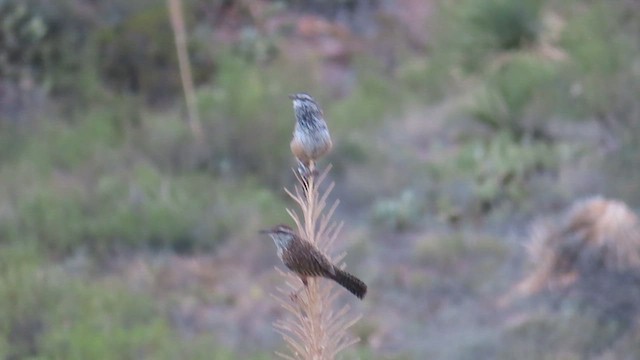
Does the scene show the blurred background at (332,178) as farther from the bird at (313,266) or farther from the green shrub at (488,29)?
the bird at (313,266)

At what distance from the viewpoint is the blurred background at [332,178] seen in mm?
8109

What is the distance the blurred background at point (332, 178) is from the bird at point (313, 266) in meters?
4.10

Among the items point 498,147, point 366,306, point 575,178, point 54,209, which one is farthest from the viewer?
point 498,147

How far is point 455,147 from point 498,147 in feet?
3.69

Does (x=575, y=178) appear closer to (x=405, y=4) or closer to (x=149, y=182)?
(x=149, y=182)

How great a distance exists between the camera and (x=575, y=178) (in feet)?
37.3

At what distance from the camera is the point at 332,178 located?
1282 cm

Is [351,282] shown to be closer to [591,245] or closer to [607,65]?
[591,245]

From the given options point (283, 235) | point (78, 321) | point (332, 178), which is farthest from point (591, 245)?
point (283, 235)

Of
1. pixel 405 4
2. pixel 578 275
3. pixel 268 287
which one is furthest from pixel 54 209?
pixel 405 4

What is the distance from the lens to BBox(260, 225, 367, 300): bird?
2160 millimetres

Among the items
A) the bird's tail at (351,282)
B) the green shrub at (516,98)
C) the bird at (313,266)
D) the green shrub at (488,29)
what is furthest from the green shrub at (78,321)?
the green shrub at (488,29)

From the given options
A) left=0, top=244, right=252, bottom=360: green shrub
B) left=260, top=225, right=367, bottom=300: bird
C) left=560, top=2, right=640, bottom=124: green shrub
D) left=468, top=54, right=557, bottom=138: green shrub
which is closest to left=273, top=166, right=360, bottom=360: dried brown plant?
left=260, top=225, right=367, bottom=300: bird

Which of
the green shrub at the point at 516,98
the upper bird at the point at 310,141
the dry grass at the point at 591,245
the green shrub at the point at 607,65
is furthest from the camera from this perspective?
the green shrub at the point at 516,98
